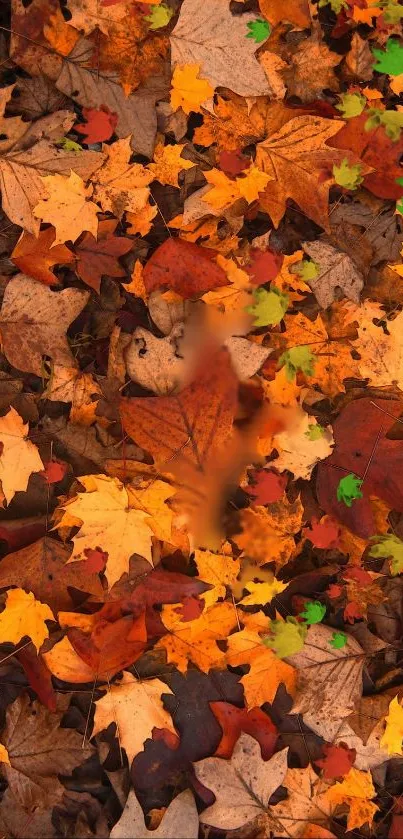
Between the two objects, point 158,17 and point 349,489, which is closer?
point 158,17

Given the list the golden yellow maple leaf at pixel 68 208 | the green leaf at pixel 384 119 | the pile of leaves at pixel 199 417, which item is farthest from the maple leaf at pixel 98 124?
the green leaf at pixel 384 119

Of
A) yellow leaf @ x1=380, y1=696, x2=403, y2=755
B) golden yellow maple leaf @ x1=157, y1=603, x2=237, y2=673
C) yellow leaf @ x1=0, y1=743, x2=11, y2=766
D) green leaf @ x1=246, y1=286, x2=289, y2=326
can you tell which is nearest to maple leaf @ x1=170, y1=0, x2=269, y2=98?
green leaf @ x1=246, y1=286, x2=289, y2=326

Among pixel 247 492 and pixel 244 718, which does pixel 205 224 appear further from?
pixel 244 718

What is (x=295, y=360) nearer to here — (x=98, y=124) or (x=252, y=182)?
(x=252, y=182)

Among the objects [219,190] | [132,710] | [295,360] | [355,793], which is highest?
[219,190]

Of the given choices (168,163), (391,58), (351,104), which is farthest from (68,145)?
(391,58)

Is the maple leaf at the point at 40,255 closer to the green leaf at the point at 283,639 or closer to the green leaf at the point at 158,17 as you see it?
the green leaf at the point at 158,17

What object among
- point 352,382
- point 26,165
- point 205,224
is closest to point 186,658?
point 352,382
